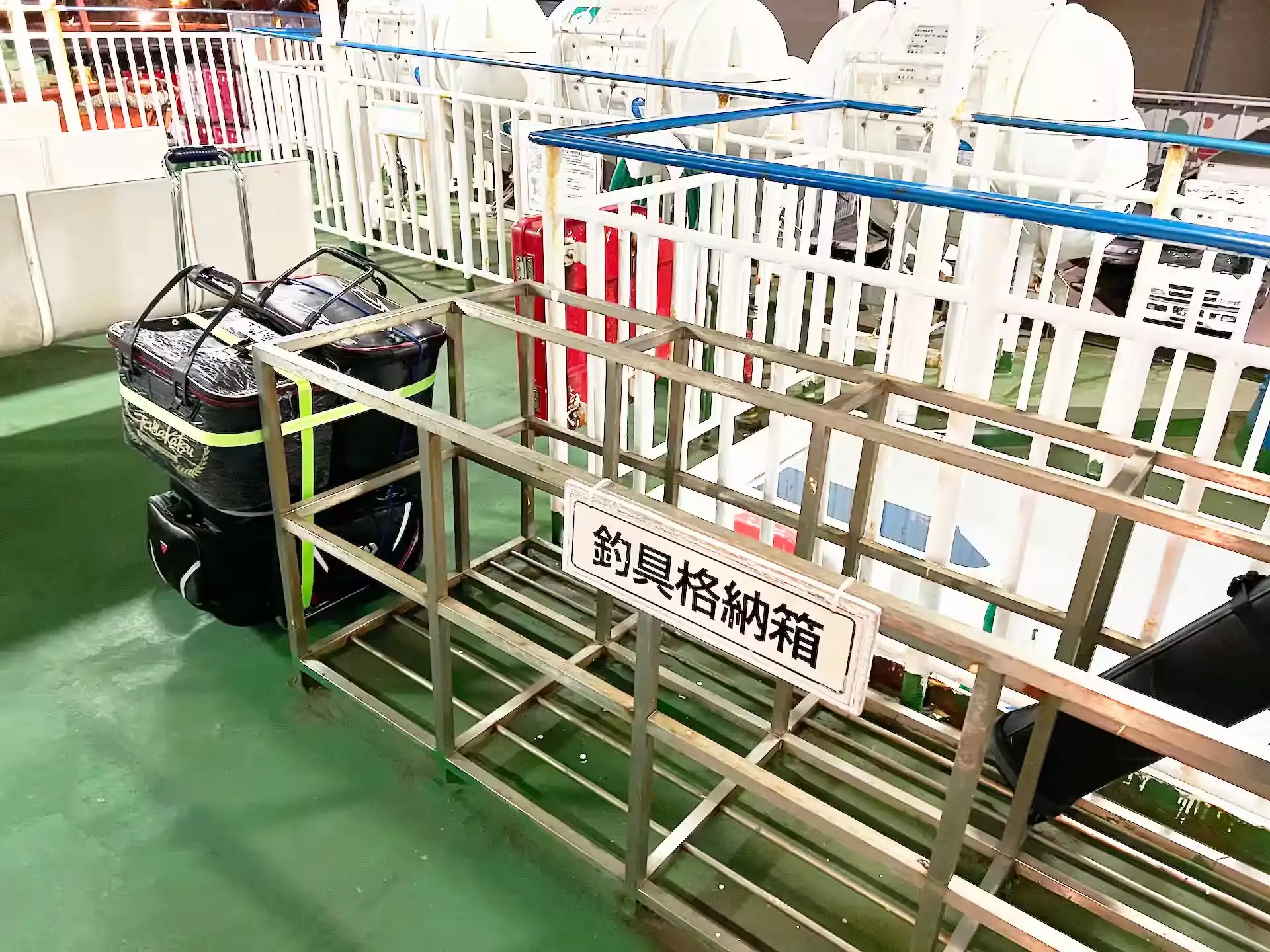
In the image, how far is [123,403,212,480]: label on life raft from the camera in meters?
2.37

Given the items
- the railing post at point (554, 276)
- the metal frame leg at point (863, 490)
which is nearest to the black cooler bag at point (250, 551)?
the railing post at point (554, 276)

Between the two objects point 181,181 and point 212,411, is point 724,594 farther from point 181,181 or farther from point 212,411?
point 181,181

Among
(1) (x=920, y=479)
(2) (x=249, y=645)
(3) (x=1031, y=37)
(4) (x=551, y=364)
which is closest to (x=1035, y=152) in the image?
(3) (x=1031, y=37)

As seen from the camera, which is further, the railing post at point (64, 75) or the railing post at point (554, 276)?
the railing post at point (64, 75)

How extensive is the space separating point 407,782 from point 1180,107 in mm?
6874

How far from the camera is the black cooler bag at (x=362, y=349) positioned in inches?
97.3

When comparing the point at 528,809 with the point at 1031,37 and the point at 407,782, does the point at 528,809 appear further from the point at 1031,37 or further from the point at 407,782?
the point at 1031,37

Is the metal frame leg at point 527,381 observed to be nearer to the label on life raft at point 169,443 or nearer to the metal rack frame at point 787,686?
the metal rack frame at point 787,686

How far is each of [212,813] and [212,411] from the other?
991 mm

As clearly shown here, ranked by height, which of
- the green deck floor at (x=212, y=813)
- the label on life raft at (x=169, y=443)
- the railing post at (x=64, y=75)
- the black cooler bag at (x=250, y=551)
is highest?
the railing post at (x=64, y=75)

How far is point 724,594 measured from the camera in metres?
1.42

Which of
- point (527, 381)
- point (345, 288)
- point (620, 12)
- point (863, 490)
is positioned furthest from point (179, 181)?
point (863, 490)

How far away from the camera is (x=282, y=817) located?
2.18m

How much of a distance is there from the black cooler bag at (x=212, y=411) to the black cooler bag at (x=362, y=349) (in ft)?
0.29
